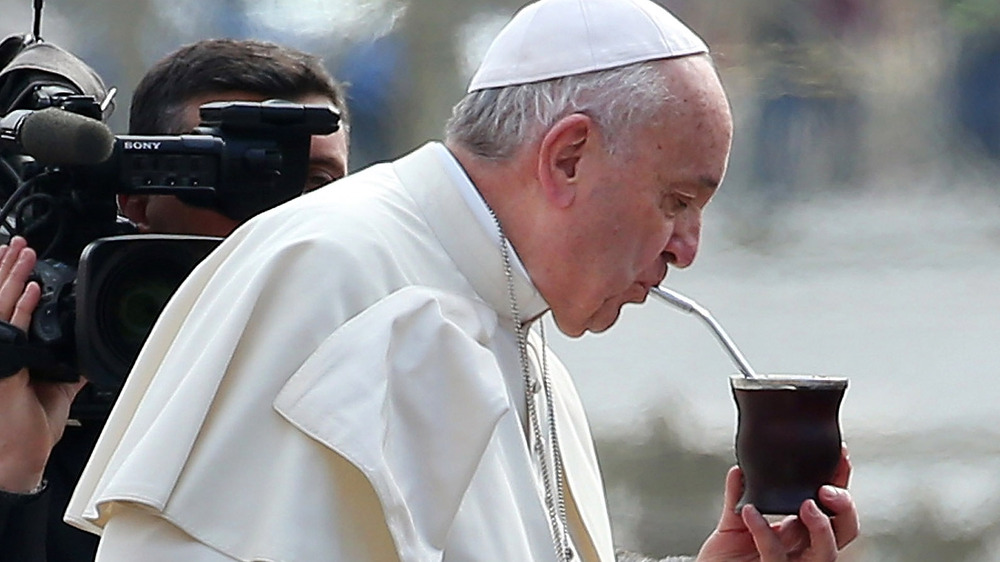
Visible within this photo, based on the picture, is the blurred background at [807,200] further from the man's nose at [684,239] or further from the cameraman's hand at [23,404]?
the man's nose at [684,239]

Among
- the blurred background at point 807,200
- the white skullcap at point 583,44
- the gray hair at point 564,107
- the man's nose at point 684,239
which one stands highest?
the white skullcap at point 583,44

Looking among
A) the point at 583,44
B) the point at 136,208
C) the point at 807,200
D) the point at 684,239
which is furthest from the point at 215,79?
the point at 807,200

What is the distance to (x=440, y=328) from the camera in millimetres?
1748

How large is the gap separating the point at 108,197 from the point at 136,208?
0.87ft

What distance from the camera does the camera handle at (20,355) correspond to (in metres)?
2.07

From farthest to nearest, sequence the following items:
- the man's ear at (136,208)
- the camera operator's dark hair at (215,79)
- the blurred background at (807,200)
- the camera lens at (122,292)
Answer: the blurred background at (807,200) < the camera operator's dark hair at (215,79) < the man's ear at (136,208) < the camera lens at (122,292)

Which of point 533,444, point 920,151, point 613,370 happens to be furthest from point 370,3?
point 533,444

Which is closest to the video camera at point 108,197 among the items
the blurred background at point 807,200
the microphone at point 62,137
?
the microphone at point 62,137

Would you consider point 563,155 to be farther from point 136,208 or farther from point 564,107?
point 136,208

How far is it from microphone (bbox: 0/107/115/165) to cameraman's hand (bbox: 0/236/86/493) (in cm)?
13

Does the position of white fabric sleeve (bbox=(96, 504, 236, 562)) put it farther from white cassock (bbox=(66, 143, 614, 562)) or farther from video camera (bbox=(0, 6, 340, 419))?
video camera (bbox=(0, 6, 340, 419))

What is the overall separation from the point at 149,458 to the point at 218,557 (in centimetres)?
11

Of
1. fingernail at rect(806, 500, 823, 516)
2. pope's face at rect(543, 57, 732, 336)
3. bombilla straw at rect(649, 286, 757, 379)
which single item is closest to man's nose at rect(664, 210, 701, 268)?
pope's face at rect(543, 57, 732, 336)

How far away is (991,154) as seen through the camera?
3916 mm
